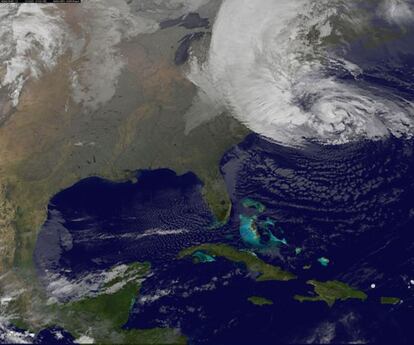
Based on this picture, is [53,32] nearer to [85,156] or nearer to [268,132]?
[85,156]

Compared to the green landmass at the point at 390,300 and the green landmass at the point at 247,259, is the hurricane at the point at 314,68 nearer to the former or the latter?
the green landmass at the point at 247,259

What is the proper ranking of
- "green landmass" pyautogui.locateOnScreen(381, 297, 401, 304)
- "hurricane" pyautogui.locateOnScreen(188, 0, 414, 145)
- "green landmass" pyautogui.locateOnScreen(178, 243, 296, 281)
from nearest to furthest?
"green landmass" pyautogui.locateOnScreen(381, 297, 401, 304) → "green landmass" pyautogui.locateOnScreen(178, 243, 296, 281) → "hurricane" pyautogui.locateOnScreen(188, 0, 414, 145)

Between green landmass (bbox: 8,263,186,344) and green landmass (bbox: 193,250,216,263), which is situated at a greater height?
green landmass (bbox: 193,250,216,263)

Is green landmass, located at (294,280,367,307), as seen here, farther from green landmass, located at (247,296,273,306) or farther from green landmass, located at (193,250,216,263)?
green landmass, located at (193,250,216,263)

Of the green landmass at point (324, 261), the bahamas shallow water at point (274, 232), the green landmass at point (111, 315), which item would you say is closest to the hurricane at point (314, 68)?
the bahamas shallow water at point (274, 232)

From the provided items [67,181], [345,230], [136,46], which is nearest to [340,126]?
[345,230]

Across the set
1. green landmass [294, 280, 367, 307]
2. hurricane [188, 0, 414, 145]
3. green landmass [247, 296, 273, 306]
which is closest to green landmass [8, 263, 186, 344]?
green landmass [247, 296, 273, 306]
